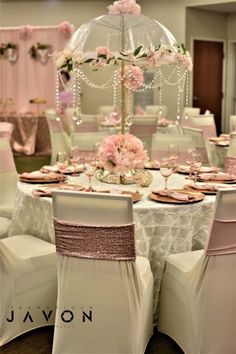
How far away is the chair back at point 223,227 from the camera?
8.25 feet

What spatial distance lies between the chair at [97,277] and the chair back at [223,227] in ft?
1.29

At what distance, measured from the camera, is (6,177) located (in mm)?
4180

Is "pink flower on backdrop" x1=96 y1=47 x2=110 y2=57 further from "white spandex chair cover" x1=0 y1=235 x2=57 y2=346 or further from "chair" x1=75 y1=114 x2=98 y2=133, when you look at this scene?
"chair" x1=75 y1=114 x2=98 y2=133

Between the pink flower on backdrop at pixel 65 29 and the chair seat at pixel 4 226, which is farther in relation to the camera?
the pink flower on backdrop at pixel 65 29

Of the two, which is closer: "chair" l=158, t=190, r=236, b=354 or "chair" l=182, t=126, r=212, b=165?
"chair" l=158, t=190, r=236, b=354

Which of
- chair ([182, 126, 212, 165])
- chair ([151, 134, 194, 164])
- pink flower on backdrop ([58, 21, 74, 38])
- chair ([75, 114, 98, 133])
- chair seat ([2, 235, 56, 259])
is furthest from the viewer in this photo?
pink flower on backdrop ([58, 21, 74, 38])

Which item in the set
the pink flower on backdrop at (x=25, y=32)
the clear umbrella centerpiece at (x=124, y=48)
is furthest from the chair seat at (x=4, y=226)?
the pink flower on backdrop at (x=25, y=32)

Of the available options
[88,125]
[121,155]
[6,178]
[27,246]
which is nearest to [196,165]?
[121,155]

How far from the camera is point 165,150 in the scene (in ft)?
15.0

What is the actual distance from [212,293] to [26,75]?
8.28 meters

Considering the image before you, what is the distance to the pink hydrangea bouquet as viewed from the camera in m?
3.29

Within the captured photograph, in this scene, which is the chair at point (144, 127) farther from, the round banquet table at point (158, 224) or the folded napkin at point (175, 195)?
the folded napkin at point (175, 195)

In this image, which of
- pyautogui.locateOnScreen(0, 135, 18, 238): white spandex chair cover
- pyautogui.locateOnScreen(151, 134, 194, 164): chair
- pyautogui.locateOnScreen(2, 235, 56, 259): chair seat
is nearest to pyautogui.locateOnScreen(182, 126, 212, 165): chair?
pyautogui.locateOnScreen(151, 134, 194, 164): chair

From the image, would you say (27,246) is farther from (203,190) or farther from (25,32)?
(25,32)
